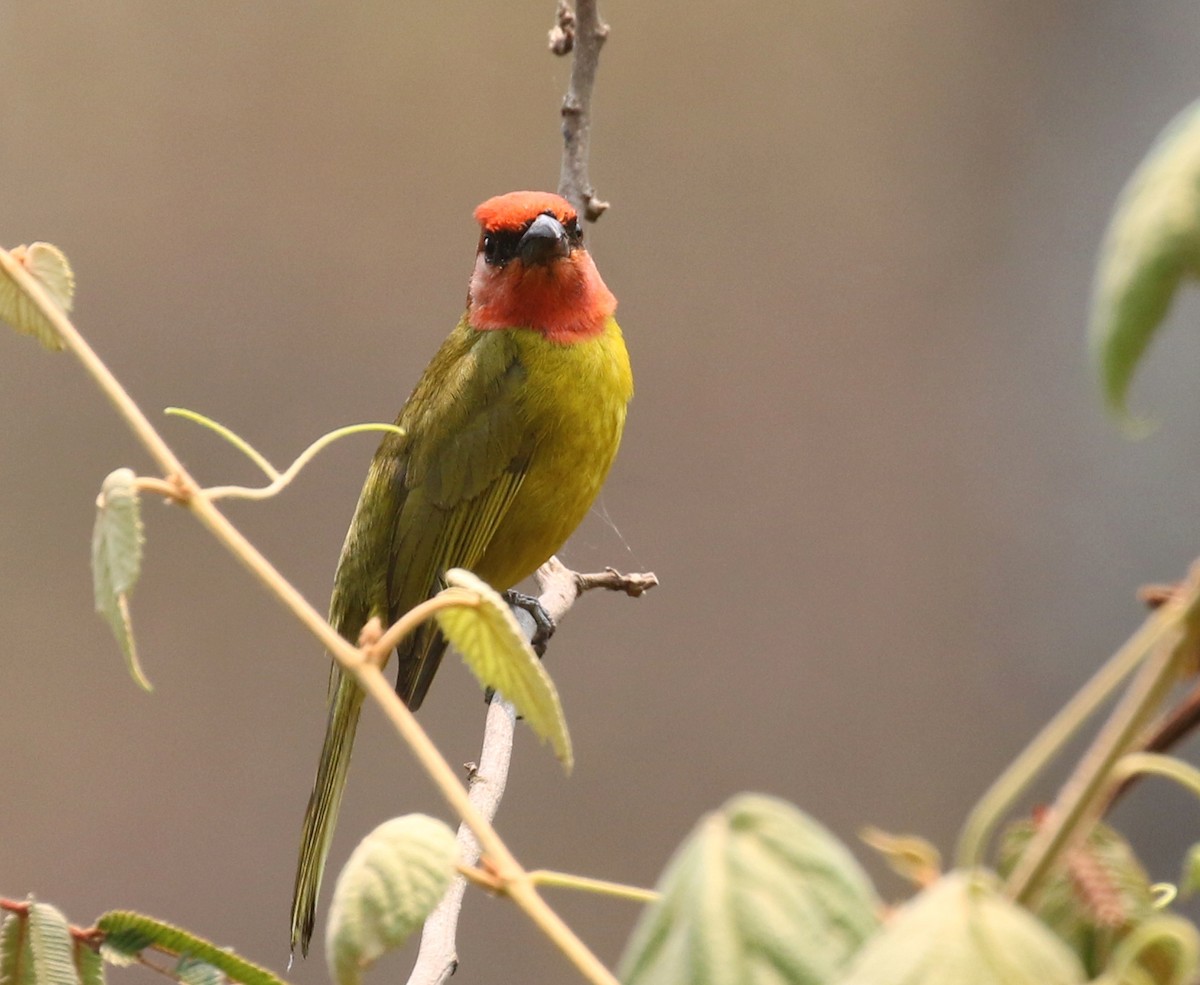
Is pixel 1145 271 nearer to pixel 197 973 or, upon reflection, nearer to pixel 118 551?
pixel 118 551

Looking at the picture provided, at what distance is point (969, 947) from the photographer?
0.36 metres

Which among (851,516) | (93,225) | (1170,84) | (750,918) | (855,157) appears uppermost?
(1170,84)

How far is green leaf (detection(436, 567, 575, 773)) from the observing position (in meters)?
0.59

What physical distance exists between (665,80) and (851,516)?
1.84m

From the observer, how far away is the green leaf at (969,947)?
36cm

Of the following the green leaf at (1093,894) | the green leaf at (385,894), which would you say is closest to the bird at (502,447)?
the green leaf at (385,894)

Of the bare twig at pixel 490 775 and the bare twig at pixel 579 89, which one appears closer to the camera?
the bare twig at pixel 490 775

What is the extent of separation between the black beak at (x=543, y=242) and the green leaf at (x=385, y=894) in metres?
1.84

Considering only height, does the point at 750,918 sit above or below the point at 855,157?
below

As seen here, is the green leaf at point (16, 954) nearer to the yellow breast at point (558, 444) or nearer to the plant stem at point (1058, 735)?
the plant stem at point (1058, 735)

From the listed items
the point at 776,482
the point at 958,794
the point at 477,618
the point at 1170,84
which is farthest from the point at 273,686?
the point at 477,618

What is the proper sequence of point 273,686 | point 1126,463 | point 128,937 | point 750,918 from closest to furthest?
point 750,918 < point 128,937 < point 273,686 < point 1126,463

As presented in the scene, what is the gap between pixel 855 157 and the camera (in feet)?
18.8

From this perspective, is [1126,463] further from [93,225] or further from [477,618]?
[477,618]
